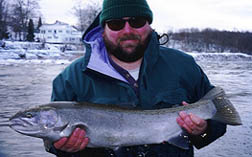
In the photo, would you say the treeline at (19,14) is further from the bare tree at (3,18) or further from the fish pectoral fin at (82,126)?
the fish pectoral fin at (82,126)

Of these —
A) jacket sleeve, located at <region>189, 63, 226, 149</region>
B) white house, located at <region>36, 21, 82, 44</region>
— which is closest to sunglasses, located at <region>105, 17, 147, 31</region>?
jacket sleeve, located at <region>189, 63, 226, 149</region>

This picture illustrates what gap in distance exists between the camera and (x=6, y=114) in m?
7.73

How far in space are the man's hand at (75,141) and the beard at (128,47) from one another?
98 centimetres

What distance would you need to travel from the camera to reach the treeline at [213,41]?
8982cm

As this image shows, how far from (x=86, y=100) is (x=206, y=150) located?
3102 mm

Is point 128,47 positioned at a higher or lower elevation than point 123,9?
lower

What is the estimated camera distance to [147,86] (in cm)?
Result: 314

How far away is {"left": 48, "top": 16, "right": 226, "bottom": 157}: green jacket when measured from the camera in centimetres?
312

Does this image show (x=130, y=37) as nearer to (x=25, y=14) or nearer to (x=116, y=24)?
(x=116, y=24)

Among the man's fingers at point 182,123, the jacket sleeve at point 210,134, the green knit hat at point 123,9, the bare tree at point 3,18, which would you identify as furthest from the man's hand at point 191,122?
the bare tree at point 3,18

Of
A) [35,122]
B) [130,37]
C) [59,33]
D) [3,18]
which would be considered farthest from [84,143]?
[59,33]

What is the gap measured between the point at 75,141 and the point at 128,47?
3.81 ft

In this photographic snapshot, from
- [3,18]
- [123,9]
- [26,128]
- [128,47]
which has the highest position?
[3,18]

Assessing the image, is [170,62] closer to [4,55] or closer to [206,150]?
[206,150]
